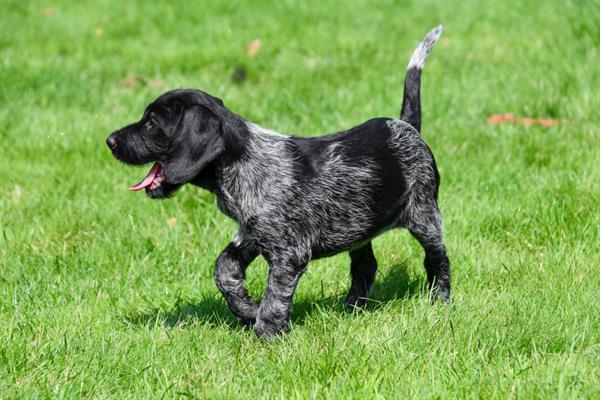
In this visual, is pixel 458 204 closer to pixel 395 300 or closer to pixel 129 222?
pixel 395 300

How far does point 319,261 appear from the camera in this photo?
550cm

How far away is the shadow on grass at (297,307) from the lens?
466 centimetres

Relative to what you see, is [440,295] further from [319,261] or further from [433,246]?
[319,261]

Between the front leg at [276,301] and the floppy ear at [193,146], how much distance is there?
1.92ft

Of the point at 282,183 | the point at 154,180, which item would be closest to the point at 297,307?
the point at 282,183

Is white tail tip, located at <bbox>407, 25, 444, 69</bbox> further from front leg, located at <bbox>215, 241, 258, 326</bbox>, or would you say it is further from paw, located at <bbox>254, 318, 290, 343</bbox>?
paw, located at <bbox>254, 318, 290, 343</bbox>

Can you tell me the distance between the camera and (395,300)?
188 inches

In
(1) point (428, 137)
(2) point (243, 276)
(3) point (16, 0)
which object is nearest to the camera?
(2) point (243, 276)

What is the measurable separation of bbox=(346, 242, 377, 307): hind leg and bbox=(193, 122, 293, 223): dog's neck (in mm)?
867

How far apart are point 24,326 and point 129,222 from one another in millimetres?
1514

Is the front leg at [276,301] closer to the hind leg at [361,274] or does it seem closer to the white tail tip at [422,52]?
the hind leg at [361,274]

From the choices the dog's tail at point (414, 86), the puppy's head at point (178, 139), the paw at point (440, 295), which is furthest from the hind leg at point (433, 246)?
the puppy's head at point (178, 139)

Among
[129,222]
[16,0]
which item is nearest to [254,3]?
[16,0]

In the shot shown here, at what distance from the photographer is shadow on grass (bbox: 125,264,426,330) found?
4.66 m
